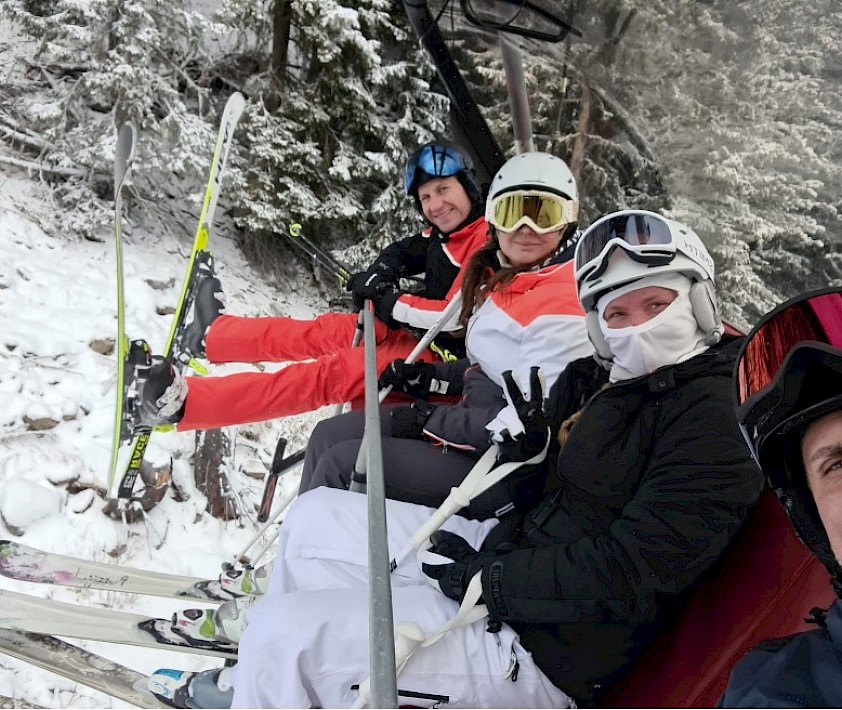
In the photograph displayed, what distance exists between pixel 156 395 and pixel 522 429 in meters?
1.83

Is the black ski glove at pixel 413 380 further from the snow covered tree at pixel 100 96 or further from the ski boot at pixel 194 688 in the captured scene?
the snow covered tree at pixel 100 96

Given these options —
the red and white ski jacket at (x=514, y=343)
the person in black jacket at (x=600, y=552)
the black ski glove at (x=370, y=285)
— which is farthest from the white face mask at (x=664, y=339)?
the black ski glove at (x=370, y=285)

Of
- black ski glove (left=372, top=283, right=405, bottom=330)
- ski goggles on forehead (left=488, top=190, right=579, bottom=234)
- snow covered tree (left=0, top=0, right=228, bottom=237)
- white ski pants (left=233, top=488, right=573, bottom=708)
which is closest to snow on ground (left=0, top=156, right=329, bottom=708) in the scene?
snow covered tree (left=0, top=0, right=228, bottom=237)

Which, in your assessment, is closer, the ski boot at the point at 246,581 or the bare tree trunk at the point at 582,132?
the ski boot at the point at 246,581

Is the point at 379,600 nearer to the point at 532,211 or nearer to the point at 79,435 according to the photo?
the point at 532,211

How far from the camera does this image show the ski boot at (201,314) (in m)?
3.38

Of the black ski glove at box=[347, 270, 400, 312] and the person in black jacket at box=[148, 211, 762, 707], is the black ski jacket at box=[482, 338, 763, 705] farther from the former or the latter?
the black ski glove at box=[347, 270, 400, 312]

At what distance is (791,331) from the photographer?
2.97 feet

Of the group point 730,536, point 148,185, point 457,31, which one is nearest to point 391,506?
point 730,536

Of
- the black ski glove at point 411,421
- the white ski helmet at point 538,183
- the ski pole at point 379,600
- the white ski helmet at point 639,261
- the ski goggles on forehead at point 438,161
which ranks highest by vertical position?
the ski goggles on forehead at point 438,161

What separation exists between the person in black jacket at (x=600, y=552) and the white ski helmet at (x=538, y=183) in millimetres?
924

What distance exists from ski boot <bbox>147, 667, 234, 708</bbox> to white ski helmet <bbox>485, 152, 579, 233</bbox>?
2.05m

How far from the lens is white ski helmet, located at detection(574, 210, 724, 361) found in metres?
1.49

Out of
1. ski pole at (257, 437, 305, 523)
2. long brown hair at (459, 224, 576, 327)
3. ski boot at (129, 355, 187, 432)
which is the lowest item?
ski boot at (129, 355, 187, 432)
